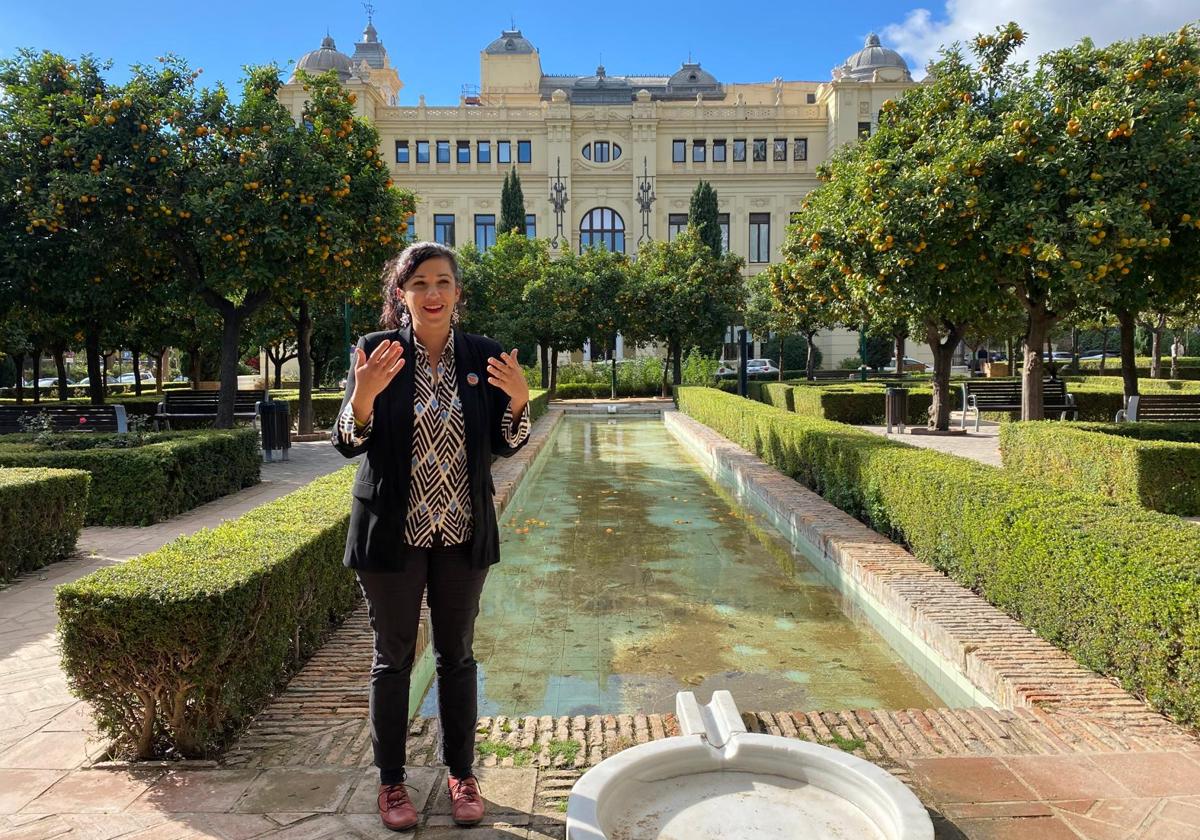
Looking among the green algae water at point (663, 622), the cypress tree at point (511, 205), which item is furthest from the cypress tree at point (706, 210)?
the green algae water at point (663, 622)

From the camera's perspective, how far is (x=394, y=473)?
8.48 ft

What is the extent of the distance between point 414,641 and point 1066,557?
3.15 metres

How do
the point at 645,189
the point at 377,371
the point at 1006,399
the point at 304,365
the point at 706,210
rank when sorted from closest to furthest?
the point at 377,371
the point at 304,365
the point at 1006,399
the point at 706,210
the point at 645,189

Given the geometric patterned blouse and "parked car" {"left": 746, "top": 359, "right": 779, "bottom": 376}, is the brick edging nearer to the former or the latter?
the geometric patterned blouse

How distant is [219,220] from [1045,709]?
35.0 ft

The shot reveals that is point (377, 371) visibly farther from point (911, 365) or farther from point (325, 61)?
point (325, 61)

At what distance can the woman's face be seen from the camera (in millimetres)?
2691

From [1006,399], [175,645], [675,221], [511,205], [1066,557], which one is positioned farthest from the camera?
[675,221]

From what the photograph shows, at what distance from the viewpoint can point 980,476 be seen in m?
5.60

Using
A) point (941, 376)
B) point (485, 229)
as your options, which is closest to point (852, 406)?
point (941, 376)

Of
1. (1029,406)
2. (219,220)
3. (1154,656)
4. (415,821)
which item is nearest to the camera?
(415,821)

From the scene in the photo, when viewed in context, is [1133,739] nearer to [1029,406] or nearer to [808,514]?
[808,514]

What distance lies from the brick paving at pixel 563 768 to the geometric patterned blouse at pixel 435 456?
0.94 metres

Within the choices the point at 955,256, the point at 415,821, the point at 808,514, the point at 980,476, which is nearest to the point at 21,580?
the point at 415,821
